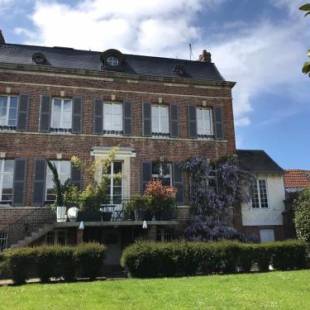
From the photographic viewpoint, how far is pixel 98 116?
17984 mm

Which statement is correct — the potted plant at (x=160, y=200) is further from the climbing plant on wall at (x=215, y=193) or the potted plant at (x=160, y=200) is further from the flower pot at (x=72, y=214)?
the flower pot at (x=72, y=214)

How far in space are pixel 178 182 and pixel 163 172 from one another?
0.83 meters

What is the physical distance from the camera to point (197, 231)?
1700cm

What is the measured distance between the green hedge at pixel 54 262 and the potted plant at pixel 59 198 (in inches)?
125

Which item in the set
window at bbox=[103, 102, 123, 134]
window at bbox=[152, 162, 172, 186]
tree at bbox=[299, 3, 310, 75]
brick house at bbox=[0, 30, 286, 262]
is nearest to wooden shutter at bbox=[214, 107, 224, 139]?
brick house at bbox=[0, 30, 286, 262]

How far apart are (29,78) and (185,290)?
41.0 ft

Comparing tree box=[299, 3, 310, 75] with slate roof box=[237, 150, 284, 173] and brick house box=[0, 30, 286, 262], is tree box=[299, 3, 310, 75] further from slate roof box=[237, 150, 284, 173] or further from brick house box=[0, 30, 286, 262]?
slate roof box=[237, 150, 284, 173]

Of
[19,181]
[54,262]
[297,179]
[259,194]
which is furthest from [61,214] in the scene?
[297,179]

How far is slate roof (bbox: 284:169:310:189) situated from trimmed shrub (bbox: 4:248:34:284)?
1591 cm

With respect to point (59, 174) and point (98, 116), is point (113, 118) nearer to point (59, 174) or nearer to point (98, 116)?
point (98, 116)


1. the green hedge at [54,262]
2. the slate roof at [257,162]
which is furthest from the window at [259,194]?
the green hedge at [54,262]

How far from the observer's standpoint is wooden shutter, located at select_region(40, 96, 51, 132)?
56.7 ft

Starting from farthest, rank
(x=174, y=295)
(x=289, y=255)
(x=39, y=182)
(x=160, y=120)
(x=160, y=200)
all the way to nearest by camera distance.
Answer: (x=160, y=120) → (x=39, y=182) → (x=160, y=200) → (x=289, y=255) → (x=174, y=295)

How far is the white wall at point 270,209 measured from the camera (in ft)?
62.0
